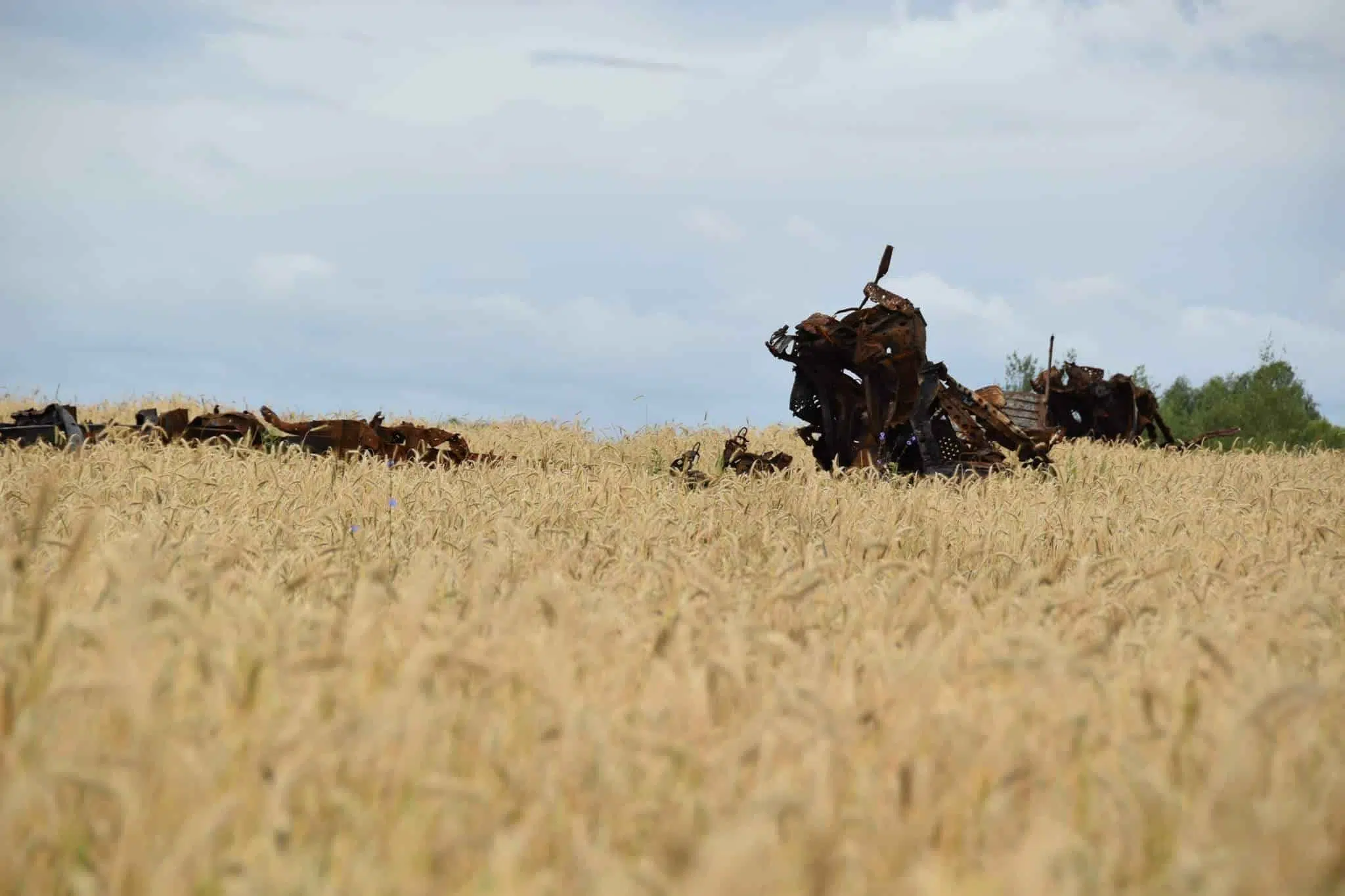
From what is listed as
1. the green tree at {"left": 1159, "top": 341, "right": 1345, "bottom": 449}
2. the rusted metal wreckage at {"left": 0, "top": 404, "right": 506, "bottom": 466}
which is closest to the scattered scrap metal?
the rusted metal wreckage at {"left": 0, "top": 404, "right": 506, "bottom": 466}

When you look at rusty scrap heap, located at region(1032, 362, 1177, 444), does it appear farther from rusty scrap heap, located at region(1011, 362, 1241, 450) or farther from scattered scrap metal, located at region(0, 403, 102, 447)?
scattered scrap metal, located at region(0, 403, 102, 447)

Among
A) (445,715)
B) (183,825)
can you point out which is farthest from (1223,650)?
(183,825)

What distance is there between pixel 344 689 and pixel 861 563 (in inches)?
114

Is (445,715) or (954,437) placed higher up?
(954,437)

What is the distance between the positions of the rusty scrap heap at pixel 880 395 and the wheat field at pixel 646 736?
19.3 feet

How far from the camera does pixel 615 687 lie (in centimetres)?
254

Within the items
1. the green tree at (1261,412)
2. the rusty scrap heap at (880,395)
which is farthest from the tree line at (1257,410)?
the rusty scrap heap at (880,395)

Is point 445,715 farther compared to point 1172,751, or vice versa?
point 1172,751

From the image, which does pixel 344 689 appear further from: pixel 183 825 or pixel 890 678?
pixel 890 678

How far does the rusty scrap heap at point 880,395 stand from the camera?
32.6 ft

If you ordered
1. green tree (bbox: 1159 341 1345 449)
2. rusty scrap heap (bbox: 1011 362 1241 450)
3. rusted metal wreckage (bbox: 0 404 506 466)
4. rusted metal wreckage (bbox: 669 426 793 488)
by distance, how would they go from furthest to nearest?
green tree (bbox: 1159 341 1345 449) < rusty scrap heap (bbox: 1011 362 1241 450) < rusted metal wreckage (bbox: 0 404 506 466) < rusted metal wreckage (bbox: 669 426 793 488)

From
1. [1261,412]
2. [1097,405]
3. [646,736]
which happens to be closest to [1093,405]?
[1097,405]

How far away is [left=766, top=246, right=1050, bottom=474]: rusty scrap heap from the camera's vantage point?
9.93 meters

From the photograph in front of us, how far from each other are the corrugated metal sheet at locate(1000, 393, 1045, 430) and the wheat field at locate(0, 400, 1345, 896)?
17384 millimetres
